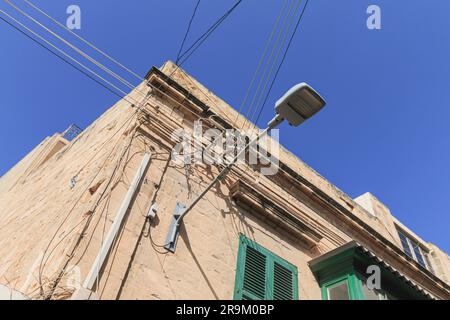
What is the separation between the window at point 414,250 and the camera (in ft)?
39.7

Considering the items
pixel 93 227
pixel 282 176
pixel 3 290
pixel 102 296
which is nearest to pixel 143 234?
pixel 93 227

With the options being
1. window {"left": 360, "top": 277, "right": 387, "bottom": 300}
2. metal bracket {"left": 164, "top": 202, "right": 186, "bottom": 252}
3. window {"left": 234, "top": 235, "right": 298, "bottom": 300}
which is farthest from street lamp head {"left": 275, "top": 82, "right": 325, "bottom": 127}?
window {"left": 360, "top": 277, "right": 387, "bottom": 300}

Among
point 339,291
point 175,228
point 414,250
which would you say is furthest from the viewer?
point 414,250

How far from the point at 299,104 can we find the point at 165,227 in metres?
2.25

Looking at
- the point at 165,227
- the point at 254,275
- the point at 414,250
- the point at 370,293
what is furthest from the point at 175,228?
the point at 414,250

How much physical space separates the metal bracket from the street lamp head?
1808mm

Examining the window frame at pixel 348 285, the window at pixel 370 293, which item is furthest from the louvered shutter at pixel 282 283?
the window at pixel 370 293

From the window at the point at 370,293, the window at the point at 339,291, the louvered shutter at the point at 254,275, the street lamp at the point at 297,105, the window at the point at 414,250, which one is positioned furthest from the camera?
the window at the point at 414,250

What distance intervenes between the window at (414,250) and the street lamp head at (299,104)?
940 centimetres

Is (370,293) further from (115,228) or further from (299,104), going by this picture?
(115,228)

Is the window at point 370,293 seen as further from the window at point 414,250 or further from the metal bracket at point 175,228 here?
the window at point 414,250

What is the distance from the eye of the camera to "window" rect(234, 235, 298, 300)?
16.9 feet

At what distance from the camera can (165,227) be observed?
4867mm

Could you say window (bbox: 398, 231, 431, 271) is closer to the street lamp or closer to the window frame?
the window frame
